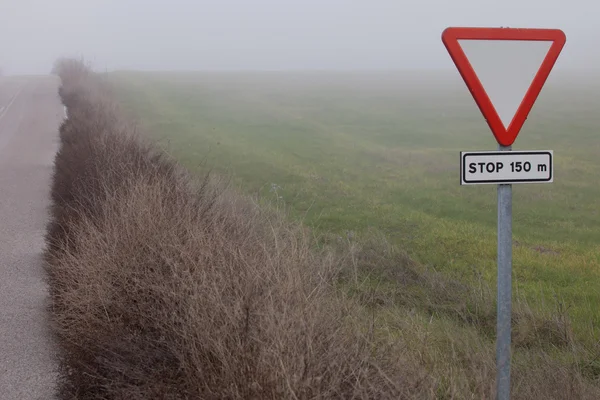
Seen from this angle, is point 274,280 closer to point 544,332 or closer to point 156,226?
point 156,226

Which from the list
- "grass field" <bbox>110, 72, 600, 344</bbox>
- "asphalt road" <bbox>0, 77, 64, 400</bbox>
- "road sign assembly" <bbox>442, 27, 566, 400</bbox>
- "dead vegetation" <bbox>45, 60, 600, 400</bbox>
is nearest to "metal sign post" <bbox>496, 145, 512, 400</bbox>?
"road sign assembly" <bbox>442, 27, 566, 400</bbox>

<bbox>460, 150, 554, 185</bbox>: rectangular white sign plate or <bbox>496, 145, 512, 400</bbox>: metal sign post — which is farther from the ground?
<bbox>460, 150, 554, 185</bbox>: rectangular white sign plate

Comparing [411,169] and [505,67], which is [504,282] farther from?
[411,169]

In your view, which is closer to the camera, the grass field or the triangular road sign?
the triangular road sign

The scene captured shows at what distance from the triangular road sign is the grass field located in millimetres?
3912

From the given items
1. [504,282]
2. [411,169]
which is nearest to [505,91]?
[504,282]

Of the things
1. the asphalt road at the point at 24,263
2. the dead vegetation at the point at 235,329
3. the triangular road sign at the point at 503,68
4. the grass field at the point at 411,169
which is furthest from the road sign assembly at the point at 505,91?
the grass field at the point at 411,169

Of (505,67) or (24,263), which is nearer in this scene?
(505,67)

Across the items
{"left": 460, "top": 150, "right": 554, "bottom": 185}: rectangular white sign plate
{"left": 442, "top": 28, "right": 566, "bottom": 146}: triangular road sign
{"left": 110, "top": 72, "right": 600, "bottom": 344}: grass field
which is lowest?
{"left": 110, "top": 72, "right": 600, "bottom": 344}: grass field

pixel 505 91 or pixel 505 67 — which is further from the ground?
pixel 505 67

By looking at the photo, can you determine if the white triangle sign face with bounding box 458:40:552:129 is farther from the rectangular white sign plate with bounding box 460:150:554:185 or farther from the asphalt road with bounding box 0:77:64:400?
the asphalt road with bounding box 0:77:64:400

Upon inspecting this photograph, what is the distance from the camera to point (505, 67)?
3355 millimetres

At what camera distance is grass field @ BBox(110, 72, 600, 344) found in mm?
10953

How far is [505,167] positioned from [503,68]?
20.0 inches
